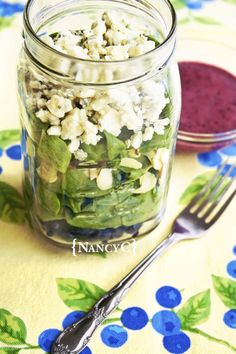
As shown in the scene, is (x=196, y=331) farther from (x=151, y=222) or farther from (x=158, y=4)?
(x=158, y=4)

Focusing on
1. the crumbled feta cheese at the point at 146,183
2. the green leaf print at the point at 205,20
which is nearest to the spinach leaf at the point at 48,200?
the crumbled feta cheese at the point at 146,183

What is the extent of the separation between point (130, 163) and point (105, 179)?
0.13 ft

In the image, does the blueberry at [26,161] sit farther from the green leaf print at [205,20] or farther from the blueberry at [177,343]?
the green leaf print at [205,20]

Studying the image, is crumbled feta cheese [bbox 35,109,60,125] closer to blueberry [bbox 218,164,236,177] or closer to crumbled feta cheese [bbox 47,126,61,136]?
crumbled feta cheese [bbox 47,126,61,136]

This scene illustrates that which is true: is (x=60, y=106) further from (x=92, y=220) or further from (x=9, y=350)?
(x=9, y=350)

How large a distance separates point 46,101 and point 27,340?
0.31 m

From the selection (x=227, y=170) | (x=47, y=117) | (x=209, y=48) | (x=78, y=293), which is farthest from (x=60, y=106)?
(x=209, y=48)

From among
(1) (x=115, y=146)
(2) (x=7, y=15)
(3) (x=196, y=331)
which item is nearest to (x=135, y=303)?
(3) (x=196, y=331)

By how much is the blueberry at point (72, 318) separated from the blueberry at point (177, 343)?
0.12 meters

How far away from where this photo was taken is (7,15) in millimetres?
1330

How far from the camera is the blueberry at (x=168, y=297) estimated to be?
897 mm

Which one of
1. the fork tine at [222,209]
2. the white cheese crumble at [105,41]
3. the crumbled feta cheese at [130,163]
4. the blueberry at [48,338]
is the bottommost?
the blueberry at [48,338]

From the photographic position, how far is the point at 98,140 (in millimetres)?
795

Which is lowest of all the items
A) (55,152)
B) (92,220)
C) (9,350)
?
(9,350)
